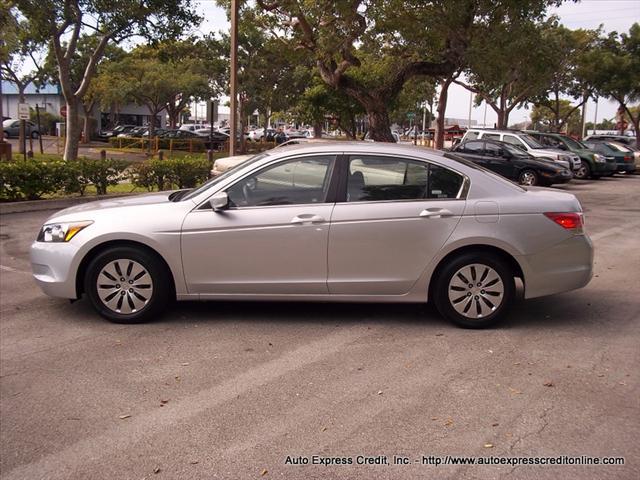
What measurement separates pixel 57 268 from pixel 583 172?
73.2ft

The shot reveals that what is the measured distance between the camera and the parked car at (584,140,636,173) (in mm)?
26163

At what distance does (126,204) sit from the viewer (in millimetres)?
5797

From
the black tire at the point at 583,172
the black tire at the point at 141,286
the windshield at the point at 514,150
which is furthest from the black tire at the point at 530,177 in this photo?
the black tire at the point at 141,286

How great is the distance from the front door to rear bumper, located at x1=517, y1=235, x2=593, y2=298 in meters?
1.80

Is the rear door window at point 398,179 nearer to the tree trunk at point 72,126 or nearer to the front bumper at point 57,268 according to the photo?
the front bumper at point 57,268

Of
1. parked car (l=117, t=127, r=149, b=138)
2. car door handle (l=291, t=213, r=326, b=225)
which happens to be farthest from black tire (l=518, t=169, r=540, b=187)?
parked car (l=117, t=127, r=149, b=138)

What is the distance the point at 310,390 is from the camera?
4.25 meters

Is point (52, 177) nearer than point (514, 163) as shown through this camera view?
Yes

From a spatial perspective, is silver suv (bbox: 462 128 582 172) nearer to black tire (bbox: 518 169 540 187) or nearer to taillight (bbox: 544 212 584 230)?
black tire (bbox: 518 169 540 187)

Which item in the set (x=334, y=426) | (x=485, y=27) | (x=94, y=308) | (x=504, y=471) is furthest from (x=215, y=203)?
(x=485, y=27)

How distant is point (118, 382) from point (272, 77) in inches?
1446

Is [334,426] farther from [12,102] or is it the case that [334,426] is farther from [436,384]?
[12,102]

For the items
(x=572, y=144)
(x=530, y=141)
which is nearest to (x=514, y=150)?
(x=530, y=141)

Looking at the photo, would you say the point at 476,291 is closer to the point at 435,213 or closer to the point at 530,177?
the point at 435,213
